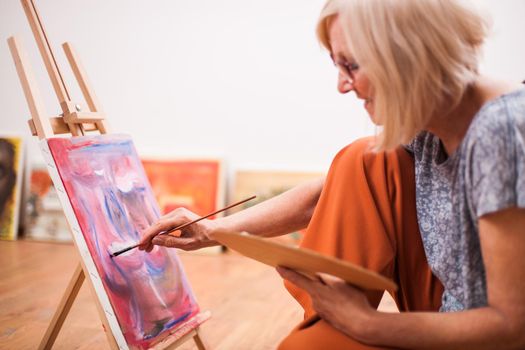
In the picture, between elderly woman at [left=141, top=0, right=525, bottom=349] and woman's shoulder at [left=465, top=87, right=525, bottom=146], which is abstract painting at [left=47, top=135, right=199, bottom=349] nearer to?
elderly woman at [left=141, top=0, right=525, bottom=349]

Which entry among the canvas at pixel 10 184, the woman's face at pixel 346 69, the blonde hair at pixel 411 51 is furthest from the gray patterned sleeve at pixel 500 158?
the canvas at pixel 10 184

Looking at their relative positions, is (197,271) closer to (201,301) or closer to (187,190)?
(201,301)

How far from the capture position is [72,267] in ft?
8.59

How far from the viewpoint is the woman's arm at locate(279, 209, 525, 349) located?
825 mm

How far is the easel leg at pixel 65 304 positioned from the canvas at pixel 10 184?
199 cm

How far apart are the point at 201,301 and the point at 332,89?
1.63 meters

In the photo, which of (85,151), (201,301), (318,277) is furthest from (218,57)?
(318,277)

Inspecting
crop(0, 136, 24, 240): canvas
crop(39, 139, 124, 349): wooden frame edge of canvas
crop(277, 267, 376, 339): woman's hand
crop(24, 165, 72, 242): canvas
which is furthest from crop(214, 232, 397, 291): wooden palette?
crop(0, 136, 24, 240): canvas

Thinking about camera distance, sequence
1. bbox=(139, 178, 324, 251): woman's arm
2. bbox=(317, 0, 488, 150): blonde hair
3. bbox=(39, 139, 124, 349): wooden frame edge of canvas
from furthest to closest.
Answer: bbox=(139, 178, 324, 251): woman's arm, bbox=(39, 139, 124, 349): wooden frame edge of canvas, bbox=(317, 0, 488, 150): blonde hair

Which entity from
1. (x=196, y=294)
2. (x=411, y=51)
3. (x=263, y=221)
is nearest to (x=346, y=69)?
(x=411, y=51)

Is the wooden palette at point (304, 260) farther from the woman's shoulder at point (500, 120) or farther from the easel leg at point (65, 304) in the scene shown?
the easel leg at point (65, 304)

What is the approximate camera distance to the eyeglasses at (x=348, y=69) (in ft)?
3.11

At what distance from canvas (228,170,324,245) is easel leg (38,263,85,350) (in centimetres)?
187

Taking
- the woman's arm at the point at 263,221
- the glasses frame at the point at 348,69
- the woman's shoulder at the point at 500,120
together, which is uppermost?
the glasses frame at the point at 348,69
